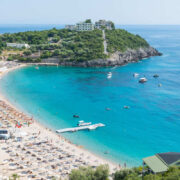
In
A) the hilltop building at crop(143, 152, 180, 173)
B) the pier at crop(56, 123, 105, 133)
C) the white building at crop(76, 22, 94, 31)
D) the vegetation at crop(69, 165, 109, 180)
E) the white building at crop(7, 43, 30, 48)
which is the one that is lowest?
the pier at crop(56, 123, 105, 133)

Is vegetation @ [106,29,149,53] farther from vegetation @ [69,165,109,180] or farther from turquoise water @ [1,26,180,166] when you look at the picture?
vegetation @ [69,165,109,180]

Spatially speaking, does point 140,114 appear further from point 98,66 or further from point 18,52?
point 18,52

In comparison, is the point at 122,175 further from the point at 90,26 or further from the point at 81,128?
the point at 90,26

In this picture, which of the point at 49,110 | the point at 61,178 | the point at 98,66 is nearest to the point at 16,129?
the point at 49,110

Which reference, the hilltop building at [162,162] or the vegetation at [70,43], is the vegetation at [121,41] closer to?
the vegetation at [70,43]

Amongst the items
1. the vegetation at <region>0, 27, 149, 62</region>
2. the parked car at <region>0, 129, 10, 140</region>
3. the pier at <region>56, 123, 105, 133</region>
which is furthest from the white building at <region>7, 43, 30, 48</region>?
the parked car at <region>0, 129, 10, 140</region>

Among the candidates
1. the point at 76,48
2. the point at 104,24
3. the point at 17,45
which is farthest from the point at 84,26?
the point at 17,45
